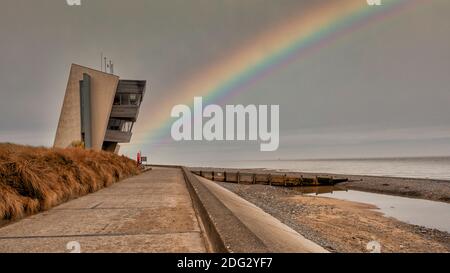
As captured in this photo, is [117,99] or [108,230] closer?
[108,230]

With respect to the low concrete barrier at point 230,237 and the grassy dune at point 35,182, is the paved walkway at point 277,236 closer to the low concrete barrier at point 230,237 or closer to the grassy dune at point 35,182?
the low concrete barrier at point 230,237

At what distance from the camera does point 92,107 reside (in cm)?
4384

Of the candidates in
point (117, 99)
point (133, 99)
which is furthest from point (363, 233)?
point (117, 99)

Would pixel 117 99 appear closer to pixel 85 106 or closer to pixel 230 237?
pixel 85 106

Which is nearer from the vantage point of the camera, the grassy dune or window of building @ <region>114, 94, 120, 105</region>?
the grassy dune

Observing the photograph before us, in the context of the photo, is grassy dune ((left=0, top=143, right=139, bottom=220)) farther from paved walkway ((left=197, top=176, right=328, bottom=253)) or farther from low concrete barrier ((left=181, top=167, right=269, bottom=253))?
paved walkway ((left=197, top=176, right=328, bottom=253))

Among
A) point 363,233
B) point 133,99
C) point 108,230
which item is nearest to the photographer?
point 108,230

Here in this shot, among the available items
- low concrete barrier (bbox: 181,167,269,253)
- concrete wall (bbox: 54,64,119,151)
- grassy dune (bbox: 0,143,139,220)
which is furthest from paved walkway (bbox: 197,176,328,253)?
concrete wall (bbox: 54,64,119,151)

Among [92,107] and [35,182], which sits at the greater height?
[92,107]

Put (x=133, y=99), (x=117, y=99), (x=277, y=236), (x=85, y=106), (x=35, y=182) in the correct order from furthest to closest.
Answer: (x=133, y=99) → (x=117, y=99) → (x=85, y=106) → (x=35, y=182) → (x=277, y=236)

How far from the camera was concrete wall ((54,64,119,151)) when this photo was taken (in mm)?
43469
